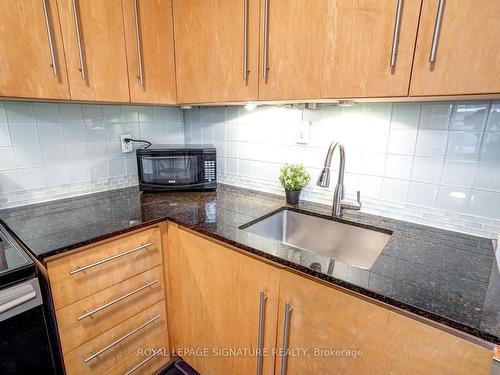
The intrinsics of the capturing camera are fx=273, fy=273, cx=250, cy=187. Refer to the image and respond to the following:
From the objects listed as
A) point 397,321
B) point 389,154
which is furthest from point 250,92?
point 397,321

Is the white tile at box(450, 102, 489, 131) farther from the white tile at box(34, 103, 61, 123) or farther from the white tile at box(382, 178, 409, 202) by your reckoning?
the white tile at box(34, 103, 61, 123)

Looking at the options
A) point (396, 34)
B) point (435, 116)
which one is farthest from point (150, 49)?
point (435, 116)

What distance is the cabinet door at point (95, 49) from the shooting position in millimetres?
1064

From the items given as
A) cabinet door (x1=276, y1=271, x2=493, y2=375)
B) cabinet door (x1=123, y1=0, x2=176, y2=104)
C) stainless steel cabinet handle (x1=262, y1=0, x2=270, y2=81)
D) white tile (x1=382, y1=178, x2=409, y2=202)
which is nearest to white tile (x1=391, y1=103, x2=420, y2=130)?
white tile (x1=382, y1=178, x2=409, y2=202)

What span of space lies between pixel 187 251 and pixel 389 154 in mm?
965

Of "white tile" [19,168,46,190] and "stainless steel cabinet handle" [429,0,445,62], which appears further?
"white tile" [19,168,46,190]

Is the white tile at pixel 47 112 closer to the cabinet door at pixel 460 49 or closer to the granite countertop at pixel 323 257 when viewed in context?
the granite countertop at pixel 323 257

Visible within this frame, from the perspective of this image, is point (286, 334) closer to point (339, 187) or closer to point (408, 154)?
point (339, 187)

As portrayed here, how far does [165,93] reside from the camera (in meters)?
1.41

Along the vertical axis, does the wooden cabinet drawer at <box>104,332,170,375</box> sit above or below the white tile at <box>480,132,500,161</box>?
below

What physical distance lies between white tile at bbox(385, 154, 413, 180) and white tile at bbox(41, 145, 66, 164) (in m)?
1.58

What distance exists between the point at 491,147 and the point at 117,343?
1627 mm

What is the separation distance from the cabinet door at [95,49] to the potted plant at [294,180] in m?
0.85

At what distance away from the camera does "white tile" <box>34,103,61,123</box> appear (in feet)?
4.29
